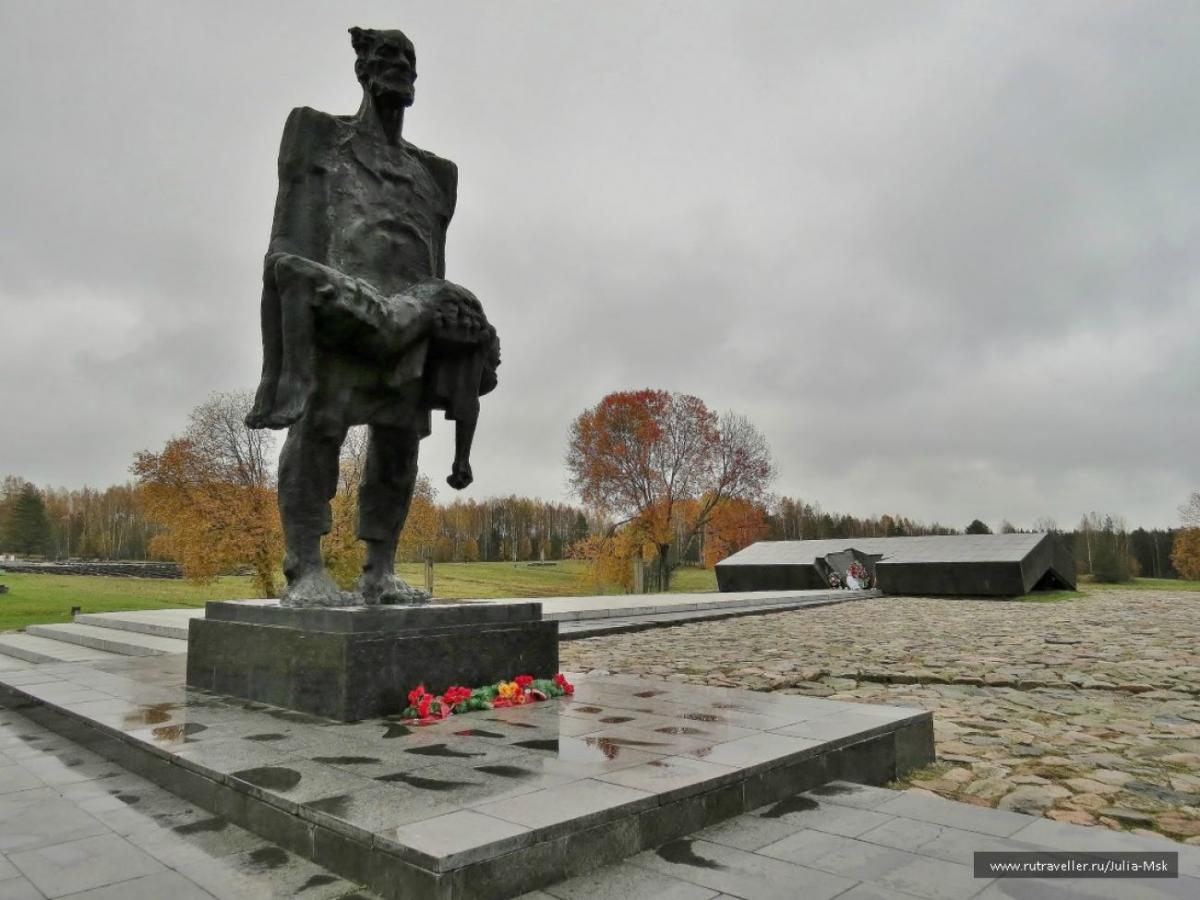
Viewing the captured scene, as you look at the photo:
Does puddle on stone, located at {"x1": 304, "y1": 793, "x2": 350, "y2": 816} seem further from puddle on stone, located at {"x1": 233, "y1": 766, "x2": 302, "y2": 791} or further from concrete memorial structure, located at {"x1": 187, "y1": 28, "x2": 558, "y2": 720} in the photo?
concrete memorial structure, located at {"x1": 187, "y1": 28, "x2": 558, "y2": 720}

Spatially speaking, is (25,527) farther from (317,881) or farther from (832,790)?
(832,790)

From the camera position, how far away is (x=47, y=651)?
9.16 m

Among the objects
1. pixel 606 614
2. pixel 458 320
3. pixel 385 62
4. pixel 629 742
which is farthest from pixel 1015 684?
pixel 606 614

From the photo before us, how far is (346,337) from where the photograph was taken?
4.71 metres

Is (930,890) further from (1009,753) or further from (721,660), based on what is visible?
(721,660)

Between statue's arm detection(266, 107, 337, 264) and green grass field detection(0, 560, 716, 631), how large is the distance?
11.0ft

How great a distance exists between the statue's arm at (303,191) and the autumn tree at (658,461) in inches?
1058

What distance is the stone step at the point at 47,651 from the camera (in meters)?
8.56

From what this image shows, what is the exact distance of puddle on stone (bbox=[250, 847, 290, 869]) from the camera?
2.59 meters

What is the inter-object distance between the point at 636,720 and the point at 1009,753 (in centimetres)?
219

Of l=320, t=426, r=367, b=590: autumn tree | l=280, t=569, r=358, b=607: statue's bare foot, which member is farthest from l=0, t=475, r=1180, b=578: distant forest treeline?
l=280, t=569, r=358, b=607: statue's bare foot

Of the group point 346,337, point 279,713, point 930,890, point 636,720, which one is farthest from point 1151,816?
point 346,337

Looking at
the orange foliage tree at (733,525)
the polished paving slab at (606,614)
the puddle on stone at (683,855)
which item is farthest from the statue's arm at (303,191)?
the orange foliage tree at (733,525)

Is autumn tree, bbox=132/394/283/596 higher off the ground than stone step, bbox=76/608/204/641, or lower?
higher
